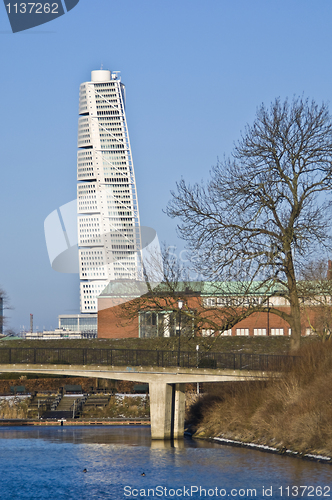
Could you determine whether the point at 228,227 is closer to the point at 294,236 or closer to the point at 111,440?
the point at 294,236

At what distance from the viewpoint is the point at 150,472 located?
80.4 ft

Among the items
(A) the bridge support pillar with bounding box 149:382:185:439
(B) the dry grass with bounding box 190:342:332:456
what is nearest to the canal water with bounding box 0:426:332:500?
(A) the bridge support pillar with bounding box 149:382:185:439

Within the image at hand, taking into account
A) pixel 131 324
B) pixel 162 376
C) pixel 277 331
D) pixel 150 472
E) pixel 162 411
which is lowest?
pixel 150 472

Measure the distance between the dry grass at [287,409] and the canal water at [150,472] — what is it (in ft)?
Result: 3.47

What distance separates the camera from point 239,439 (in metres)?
30.9

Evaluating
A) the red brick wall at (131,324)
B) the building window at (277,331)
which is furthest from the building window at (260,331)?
the building window at (277,331)

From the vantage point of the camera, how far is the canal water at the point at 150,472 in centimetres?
2092

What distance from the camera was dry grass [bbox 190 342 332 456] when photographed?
25484mm

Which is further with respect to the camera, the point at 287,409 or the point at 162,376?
the point at 162,376

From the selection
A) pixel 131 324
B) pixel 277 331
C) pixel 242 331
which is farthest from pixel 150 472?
pixel 277 331

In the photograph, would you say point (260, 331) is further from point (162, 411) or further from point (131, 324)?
point (162, 411)

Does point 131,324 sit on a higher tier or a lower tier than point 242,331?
higher

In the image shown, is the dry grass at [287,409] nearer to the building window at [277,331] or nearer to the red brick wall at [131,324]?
the red brick wall at [131,324]

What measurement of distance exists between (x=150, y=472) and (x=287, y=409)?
6.56m
